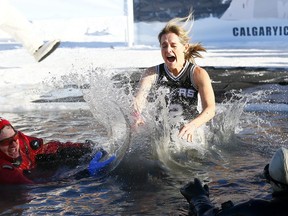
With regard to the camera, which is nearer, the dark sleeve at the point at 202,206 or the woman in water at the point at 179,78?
the dark sleeve at the point at 202,206

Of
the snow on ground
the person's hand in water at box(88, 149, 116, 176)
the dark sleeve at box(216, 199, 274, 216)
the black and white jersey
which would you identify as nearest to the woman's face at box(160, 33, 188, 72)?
the black and white jersey

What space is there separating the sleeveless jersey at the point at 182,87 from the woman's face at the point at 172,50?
11cm

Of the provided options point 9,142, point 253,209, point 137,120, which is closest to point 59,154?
point 9,142

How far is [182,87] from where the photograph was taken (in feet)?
17.5

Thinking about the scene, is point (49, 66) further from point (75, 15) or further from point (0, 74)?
point (75, 15)

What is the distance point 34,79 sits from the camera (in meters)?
11.1

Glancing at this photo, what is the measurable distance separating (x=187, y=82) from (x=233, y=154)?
86cm

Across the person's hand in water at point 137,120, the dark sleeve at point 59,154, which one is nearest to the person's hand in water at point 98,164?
the dark sleeve at point 59,154

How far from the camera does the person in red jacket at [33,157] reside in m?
4.63


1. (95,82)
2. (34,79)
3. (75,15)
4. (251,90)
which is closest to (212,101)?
(95,82)

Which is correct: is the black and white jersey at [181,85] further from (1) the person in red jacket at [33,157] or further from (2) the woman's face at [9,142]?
(2) the woman's face at [9,142]

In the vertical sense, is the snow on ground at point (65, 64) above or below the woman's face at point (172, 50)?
below

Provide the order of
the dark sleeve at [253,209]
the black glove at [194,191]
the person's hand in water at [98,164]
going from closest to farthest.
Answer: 1. the dark sleeve at [253,209]
2. the black glove at [194,191]
3. the person's hand in water at [98,164]

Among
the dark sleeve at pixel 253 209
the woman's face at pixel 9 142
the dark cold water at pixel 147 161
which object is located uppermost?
the woman's face at pixel 9 142
